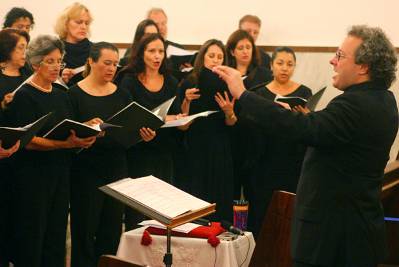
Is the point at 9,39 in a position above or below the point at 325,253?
above

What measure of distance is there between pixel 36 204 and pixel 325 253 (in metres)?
1.92

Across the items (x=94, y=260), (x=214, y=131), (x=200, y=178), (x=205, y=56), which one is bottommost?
(x=94, y=260)

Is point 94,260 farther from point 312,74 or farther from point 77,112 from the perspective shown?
point 312,74

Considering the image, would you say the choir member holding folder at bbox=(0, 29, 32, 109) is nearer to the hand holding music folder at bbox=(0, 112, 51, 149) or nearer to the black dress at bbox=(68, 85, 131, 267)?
the black dress at bbox=(68, 85, 131, 267)

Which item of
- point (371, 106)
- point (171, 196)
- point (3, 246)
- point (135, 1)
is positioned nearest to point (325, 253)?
point (371, 106)

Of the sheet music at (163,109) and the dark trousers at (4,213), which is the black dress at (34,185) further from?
the sheet music at (163,109)

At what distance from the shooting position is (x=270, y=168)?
5.42m

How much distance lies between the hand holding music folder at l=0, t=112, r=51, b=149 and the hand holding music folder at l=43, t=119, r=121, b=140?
0.17 meters

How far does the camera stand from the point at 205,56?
549 centimetres

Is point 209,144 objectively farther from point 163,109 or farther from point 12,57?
point 12,57

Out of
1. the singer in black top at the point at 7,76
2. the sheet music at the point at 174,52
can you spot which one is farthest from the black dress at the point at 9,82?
the sheet music at the point at 174,52

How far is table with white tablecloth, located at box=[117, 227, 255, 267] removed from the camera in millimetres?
3557

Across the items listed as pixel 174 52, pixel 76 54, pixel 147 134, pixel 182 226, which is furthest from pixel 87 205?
pixel 174 52

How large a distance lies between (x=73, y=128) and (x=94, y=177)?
0.53 meters
